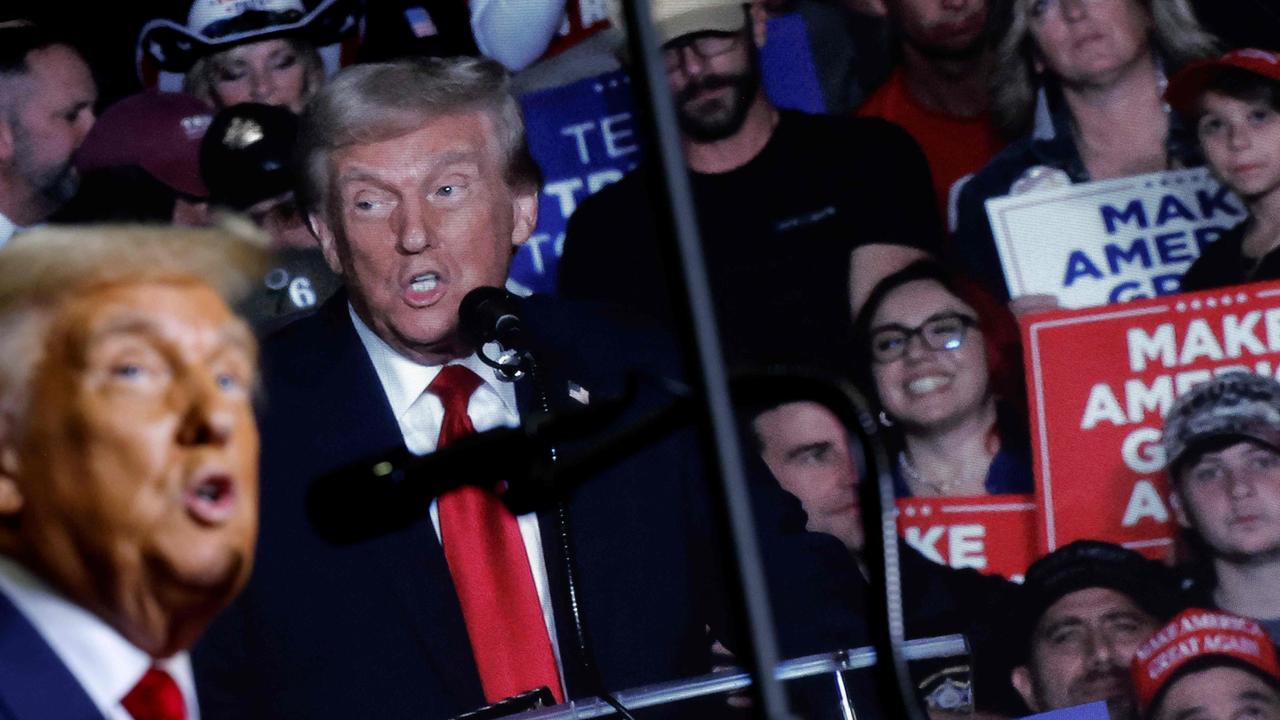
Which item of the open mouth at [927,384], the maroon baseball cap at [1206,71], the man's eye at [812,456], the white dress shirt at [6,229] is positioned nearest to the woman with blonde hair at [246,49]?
the white dress shirt at [6,229]

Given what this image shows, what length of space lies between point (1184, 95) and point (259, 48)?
1.30 m

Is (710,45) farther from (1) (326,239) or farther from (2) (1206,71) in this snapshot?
(2) (1206,71)

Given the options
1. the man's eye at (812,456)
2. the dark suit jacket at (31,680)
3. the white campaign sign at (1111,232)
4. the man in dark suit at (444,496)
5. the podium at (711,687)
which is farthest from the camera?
the white campaign sign at (1111,232)

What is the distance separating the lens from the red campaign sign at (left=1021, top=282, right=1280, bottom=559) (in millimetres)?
2307

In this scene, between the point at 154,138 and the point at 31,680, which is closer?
the point at 31,680

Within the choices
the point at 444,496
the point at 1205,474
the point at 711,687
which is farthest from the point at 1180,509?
the point at 444,496

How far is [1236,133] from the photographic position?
92.7 inches

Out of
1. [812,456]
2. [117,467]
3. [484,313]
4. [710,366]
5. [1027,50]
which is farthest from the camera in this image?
[1027,50]

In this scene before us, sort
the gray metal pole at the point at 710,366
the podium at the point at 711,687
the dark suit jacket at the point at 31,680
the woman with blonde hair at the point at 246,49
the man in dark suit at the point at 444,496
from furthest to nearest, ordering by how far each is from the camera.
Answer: the woman with blonde hair at the point at 246,49 < the man in dark suit at the point at 444,496 < the dark suit jacket at the point at 31,680 < the podium at the point at 711,687 < the gray metal pole at the point at 710,366

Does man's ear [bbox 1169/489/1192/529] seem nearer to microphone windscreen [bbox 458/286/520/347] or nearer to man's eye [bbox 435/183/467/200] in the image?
microphone windscreen [bbox 458/286/520/347]

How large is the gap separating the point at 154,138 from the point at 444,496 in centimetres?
59

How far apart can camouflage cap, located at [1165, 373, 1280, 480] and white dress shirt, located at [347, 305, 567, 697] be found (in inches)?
36.1

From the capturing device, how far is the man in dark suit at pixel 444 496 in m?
2.01

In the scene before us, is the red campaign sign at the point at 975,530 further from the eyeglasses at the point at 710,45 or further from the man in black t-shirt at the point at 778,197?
the eyeglasses at the point at 710,45
